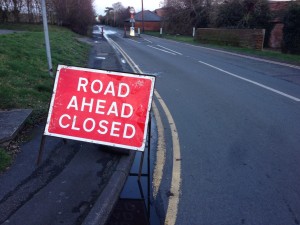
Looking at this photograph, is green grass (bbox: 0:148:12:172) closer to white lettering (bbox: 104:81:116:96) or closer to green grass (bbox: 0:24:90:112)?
white lettering (bbox: 104:81:116:96)

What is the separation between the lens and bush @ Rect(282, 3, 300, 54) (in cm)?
2195

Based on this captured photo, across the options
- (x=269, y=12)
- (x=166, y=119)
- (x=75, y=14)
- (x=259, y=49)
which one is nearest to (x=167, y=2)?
(x=75, y=14)

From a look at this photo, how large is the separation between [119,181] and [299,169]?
2589 mm

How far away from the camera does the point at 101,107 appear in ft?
14.9

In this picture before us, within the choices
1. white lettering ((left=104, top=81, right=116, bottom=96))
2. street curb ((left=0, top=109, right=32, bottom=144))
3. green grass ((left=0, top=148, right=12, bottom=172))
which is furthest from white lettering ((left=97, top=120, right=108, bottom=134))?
street curb ((left=0, top=109, right=32, bottom=144))

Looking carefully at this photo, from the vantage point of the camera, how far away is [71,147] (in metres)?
5.38

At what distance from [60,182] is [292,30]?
22.0 meters

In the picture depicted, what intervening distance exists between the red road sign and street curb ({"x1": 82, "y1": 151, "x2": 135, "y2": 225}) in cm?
44

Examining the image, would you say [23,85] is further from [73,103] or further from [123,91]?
[123,91]

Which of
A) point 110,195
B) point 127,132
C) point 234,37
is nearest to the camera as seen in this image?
point 110,195

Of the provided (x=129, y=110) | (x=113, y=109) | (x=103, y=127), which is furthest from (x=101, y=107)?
(x=129, y=110)

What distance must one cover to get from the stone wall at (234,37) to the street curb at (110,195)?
2315cm

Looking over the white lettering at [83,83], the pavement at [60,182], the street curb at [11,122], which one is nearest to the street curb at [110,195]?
the pavement at [60,182]

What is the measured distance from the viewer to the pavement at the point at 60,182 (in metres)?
3.60
